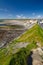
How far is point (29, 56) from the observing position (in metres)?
17.8

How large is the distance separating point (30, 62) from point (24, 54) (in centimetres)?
181

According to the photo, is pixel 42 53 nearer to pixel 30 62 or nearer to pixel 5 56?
pixel 30 62

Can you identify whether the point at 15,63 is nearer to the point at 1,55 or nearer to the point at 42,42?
the point at 1,55

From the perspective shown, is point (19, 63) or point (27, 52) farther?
point (27, 52)

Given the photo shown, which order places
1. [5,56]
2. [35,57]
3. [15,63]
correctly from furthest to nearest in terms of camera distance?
1. [5,56]
2. [35,57]
3. [15,63]

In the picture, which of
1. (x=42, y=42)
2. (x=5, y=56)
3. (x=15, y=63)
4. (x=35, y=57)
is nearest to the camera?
(x=15, y=63)

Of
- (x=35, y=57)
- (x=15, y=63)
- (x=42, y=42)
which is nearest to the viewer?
(x=15, y=63)

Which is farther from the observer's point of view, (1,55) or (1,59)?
(1,55)

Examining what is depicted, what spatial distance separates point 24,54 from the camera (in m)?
18.1

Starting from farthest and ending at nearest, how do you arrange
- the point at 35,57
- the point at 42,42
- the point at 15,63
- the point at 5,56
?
the point at 42,42 < the point at 5,56 < the point at 35,57 < the point at 15,63

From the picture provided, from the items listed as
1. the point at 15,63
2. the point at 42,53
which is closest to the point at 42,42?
the point at 42,53

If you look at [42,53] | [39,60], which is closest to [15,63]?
[39,60]

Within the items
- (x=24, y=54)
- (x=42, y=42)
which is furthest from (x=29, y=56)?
(x=42, y=42)

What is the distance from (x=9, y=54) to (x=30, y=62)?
134 inches
